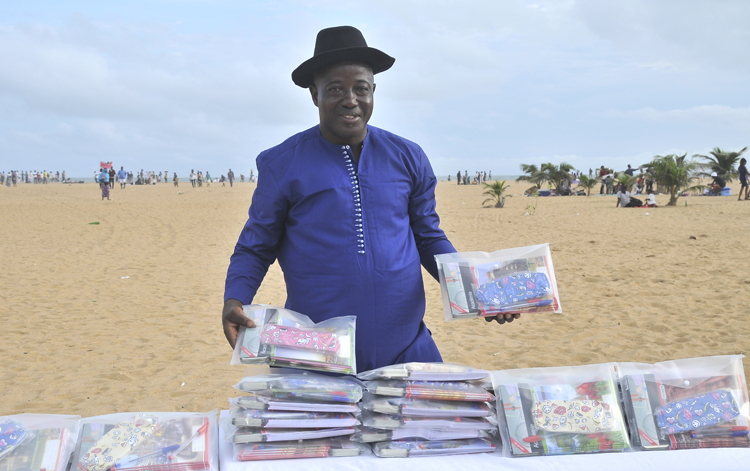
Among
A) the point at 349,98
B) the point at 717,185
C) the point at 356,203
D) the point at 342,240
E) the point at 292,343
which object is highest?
the point at 717,185

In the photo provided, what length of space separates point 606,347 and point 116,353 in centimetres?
519

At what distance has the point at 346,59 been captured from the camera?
209 centimetres

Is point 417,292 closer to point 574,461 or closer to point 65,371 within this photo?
point 574,461

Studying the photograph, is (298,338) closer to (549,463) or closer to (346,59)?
(549,463)

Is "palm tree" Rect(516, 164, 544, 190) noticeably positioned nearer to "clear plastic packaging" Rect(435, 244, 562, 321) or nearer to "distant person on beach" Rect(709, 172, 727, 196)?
"distant person on beach" Rect(709, 172, 727, 196)

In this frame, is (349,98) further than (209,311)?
No

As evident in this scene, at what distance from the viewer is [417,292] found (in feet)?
7.33

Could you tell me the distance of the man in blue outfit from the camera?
2094 mm

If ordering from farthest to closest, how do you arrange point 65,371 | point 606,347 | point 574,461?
point 606,347
point 65,371
point 574,461

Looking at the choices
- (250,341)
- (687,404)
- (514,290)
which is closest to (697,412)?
(687,404)

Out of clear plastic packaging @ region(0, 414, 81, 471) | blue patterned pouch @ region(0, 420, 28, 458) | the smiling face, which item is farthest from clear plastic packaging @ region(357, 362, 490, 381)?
blue patterned pouch @ region(0, 420, 28, 458)

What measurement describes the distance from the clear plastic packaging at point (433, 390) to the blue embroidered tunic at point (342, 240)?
0.98 feet

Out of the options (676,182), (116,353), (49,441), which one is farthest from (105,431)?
(676,182)

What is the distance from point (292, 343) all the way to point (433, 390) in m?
0.48
